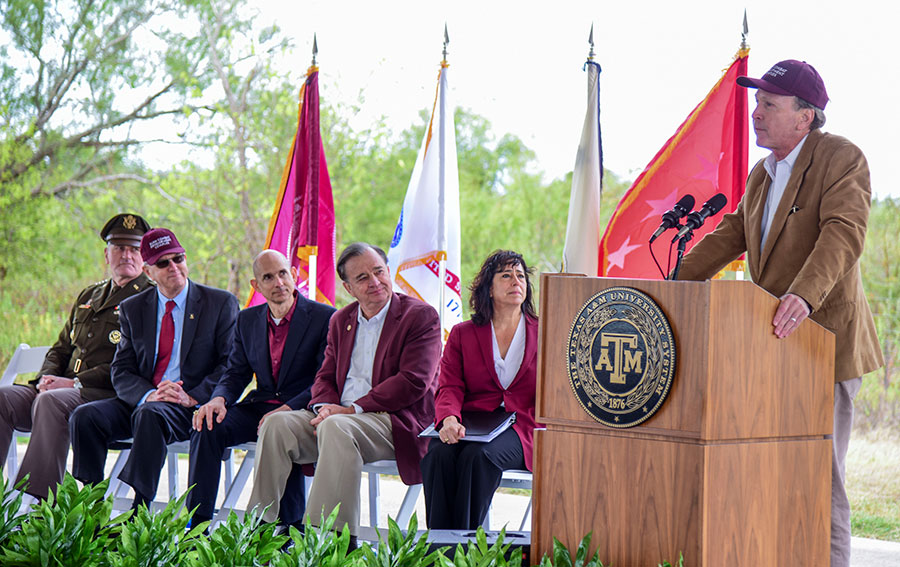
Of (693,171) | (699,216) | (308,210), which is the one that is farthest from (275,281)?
(699,216)

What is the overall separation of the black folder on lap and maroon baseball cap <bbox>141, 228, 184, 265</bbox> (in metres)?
1.66

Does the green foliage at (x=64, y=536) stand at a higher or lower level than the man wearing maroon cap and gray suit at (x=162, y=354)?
lower

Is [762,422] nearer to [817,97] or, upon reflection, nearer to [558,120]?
[817,97]

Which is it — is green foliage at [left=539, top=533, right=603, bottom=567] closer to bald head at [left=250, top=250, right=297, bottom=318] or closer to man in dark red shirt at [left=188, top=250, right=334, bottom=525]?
man in dark red shirt at [left=188, top=250, right=334, bottom=525]

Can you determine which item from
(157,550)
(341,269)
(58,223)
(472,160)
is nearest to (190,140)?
(58,223)

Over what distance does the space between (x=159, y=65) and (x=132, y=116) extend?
2.33 ft

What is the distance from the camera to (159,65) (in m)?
11.2

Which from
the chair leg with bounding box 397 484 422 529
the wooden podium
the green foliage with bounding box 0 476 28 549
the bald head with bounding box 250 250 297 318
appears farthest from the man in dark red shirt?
the wooden podium

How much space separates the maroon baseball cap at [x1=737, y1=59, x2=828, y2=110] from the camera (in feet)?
8.00

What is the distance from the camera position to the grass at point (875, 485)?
4.86m

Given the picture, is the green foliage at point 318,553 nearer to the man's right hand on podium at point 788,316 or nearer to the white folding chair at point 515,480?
the man's right hand on podium at point 788,316

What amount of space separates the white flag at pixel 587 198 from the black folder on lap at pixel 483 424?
0.97 m

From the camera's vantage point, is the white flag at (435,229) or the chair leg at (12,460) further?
the white flag at (435,229)

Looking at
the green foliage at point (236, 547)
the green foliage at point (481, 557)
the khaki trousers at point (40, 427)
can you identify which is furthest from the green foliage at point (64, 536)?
the khaki trousers at point (40, 427)
